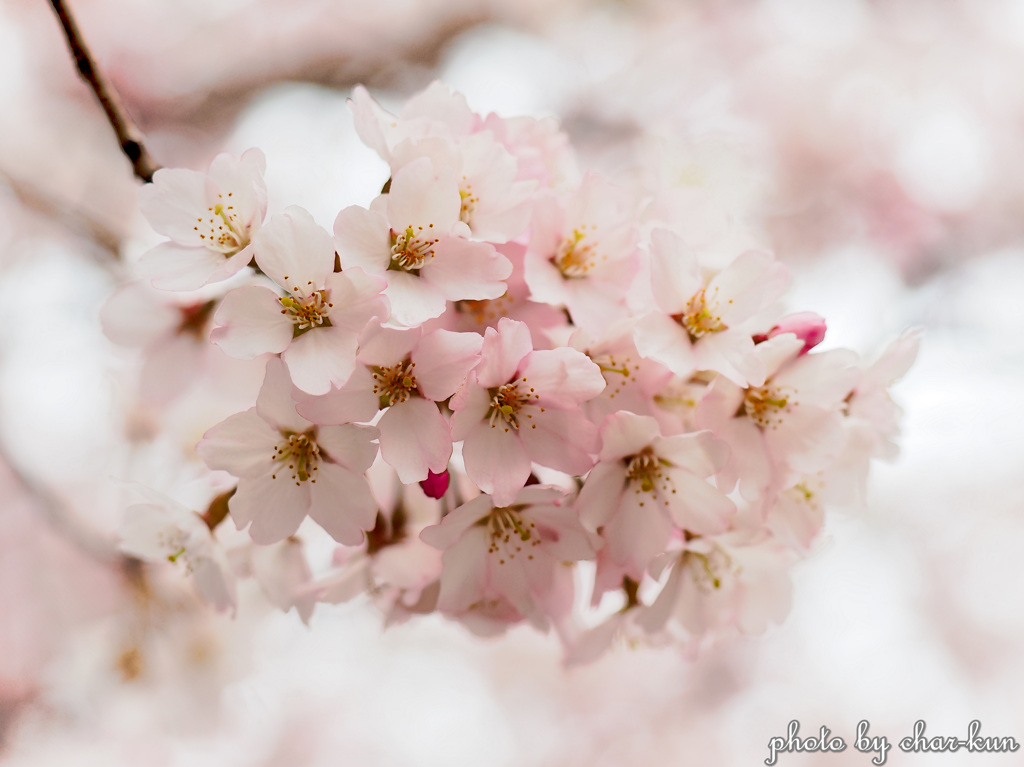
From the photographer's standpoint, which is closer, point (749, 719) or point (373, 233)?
point (373, 233)

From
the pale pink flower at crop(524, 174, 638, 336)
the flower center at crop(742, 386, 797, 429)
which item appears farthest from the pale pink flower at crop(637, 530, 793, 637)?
the pale pink flower at crop(524, 174, 638, 336)

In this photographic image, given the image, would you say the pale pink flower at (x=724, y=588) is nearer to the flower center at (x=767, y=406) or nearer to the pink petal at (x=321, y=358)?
the flower center at (x=767, y=406)

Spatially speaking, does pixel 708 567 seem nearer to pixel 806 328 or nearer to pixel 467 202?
pixel 806 328

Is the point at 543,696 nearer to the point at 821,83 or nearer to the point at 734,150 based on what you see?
the point at 734,150

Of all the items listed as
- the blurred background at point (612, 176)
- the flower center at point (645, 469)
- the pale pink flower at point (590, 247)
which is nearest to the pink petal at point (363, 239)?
the pale pink flower at point (590, 247)

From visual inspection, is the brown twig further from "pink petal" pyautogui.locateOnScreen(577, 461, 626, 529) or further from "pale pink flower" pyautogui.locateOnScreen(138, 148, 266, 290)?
"pink petal" pyautogui.locateOnScreen(577, 461, 626, 529)

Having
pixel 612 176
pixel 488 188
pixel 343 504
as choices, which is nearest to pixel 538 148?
pixel 488 188

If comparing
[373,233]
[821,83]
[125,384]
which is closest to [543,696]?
[125,384]
